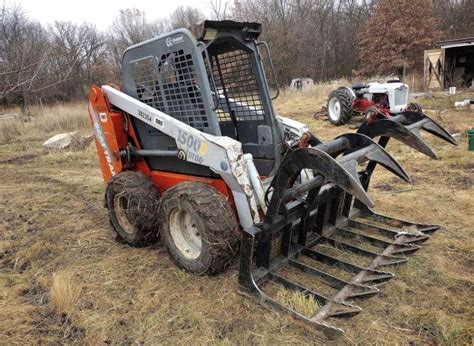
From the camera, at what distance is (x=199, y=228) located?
2.91 m

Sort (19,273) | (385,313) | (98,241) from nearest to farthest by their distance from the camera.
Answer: (385,313)
(19,273)
(98,241)

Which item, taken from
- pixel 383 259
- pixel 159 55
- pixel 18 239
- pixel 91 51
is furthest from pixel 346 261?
pixel 91 51

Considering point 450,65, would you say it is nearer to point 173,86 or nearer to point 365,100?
point 365,100

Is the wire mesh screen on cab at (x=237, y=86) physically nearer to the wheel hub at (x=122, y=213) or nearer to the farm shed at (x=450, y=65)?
the wheel hub at (x=122, y=213)

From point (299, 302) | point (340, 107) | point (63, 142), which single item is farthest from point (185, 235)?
point (63, 142)

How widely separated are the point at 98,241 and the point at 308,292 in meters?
2.42

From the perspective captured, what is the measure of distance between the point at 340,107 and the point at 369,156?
25.5 feet

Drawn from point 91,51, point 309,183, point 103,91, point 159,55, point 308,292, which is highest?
point 91,51

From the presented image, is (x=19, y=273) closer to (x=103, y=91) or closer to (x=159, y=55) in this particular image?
(x=103, y=91)

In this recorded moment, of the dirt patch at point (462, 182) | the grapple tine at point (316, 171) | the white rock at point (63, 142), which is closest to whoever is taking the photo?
the grapple tine at point (316, 171)

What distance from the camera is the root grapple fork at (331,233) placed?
2.50 m

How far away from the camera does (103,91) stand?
149 inches

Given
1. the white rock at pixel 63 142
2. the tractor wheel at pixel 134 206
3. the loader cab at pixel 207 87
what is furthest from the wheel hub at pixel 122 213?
the white rock at pixel 63 142

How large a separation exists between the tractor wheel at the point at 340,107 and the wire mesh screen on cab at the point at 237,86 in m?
6.74
